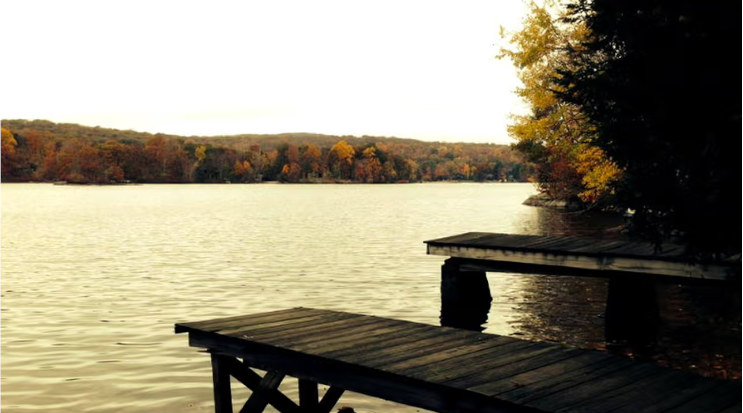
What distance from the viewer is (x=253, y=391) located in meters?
9.21

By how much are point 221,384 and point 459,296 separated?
8.83 metres

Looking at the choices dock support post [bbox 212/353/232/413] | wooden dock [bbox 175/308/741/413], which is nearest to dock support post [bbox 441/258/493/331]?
wooden dock [bbox 175/308/741/413]

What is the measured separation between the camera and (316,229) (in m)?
51.2

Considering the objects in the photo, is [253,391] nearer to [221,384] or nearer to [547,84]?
[221,384]

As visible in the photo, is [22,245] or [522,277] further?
[22,245]

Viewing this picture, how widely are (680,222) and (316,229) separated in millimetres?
44348

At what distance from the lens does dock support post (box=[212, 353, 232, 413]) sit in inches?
379

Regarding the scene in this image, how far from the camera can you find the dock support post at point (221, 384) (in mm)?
9625

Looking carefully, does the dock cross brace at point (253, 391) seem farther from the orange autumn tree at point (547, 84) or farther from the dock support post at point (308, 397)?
the orange autumn tree at point (547, 84)

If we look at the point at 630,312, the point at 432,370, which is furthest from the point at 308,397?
the point at 630,312

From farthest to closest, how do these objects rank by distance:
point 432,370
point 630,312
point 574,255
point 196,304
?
point 196,304 < point 630,312 < point 574,255 < point 432,370

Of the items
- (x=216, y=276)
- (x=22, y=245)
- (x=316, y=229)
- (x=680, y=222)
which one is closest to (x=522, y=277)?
(x=216, y=276)

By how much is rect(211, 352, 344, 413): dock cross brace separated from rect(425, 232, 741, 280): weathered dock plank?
18.3ft

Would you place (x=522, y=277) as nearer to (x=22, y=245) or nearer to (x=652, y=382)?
(x=652, y=382)
